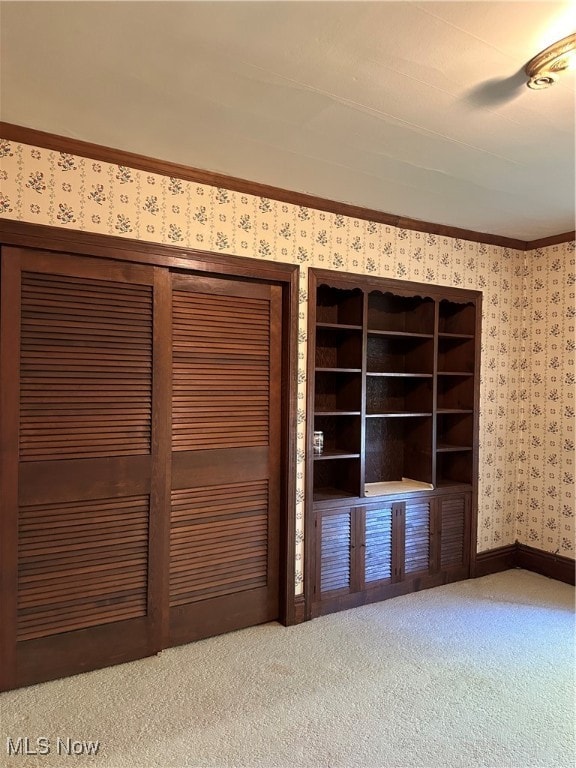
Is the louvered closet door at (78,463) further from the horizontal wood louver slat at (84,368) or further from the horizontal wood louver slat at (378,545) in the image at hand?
the horizontal wood louver slat at (378,545)

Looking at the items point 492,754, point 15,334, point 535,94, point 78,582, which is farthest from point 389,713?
point 535,94

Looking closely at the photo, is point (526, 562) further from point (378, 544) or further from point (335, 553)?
point (335, 553)

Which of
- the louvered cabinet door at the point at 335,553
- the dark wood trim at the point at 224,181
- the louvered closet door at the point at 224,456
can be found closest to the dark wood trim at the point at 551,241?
the dark wood trim at the point at 224,181

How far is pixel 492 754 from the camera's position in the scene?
6.89 ft

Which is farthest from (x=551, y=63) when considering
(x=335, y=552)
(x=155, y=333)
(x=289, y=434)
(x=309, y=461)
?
(x=335, y=552)

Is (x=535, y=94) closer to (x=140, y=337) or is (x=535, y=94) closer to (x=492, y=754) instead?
(x=140, y=337)

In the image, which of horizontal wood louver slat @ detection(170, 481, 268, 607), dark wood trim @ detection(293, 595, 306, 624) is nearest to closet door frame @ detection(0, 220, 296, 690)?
dark wood trim @ detection(293, 595, 306, 624)

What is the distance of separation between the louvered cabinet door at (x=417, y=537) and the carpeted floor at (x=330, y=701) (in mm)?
459

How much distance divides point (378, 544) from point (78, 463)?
2000mm

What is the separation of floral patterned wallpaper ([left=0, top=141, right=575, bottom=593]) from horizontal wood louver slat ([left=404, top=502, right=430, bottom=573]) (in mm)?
604

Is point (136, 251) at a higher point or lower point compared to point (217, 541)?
higher

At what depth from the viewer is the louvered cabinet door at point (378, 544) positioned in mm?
3477

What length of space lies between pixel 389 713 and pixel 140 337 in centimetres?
210

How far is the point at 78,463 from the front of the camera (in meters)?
2.56
